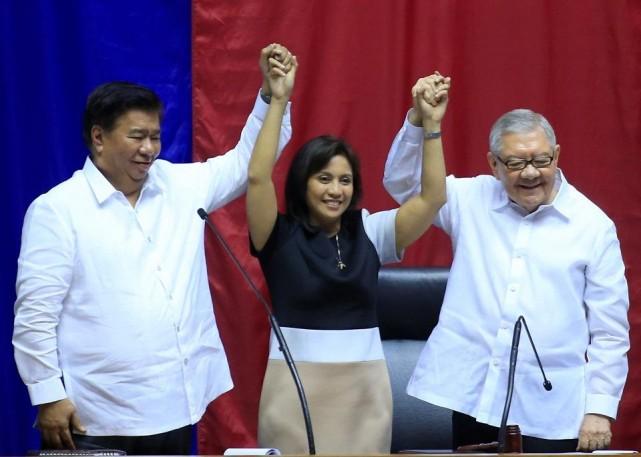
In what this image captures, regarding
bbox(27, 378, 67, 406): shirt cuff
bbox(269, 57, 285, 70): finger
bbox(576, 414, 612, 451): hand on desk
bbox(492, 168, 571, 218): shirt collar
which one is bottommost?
bbox(576, 414, 612, 451): hand on desk

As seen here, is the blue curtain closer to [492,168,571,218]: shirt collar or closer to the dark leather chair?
the dark leather chair

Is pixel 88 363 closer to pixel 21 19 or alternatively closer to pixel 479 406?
pixel 479 406

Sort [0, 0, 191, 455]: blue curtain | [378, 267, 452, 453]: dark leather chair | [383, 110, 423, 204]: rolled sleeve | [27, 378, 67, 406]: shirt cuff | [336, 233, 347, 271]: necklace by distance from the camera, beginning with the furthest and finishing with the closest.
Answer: [0, 0, 191, 455]: blue curtain, [378, 267, 452, 453]: dark leather chair, [383, 110, 423, 204]: rolled sleeve, [336, 233, 347, 271]: necklace, [27, 378, 67, 406]: shirt cuff

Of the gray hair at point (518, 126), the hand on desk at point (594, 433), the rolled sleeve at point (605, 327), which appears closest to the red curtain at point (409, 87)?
the gray hair at point (518, 126)

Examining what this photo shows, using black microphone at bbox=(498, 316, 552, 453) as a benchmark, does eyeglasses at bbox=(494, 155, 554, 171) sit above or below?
above

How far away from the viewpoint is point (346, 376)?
9.47 ft

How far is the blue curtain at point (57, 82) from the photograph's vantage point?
3846mm

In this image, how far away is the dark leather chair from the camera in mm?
3627

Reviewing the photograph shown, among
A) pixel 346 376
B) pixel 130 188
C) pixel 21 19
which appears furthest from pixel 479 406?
pixel 21 19

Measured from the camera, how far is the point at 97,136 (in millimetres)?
3018

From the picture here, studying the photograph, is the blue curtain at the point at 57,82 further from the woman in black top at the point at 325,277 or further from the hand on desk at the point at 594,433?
the hand on desk at the point at 594,433

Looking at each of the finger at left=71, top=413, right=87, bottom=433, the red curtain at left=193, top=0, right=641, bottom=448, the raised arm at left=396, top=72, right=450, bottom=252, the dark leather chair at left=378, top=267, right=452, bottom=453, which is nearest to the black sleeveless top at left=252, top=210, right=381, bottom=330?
the raised arm at left=396, top=72, right=450, bottom=252

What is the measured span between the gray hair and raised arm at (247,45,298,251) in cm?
52

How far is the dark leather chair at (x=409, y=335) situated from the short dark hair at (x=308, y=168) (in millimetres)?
663
